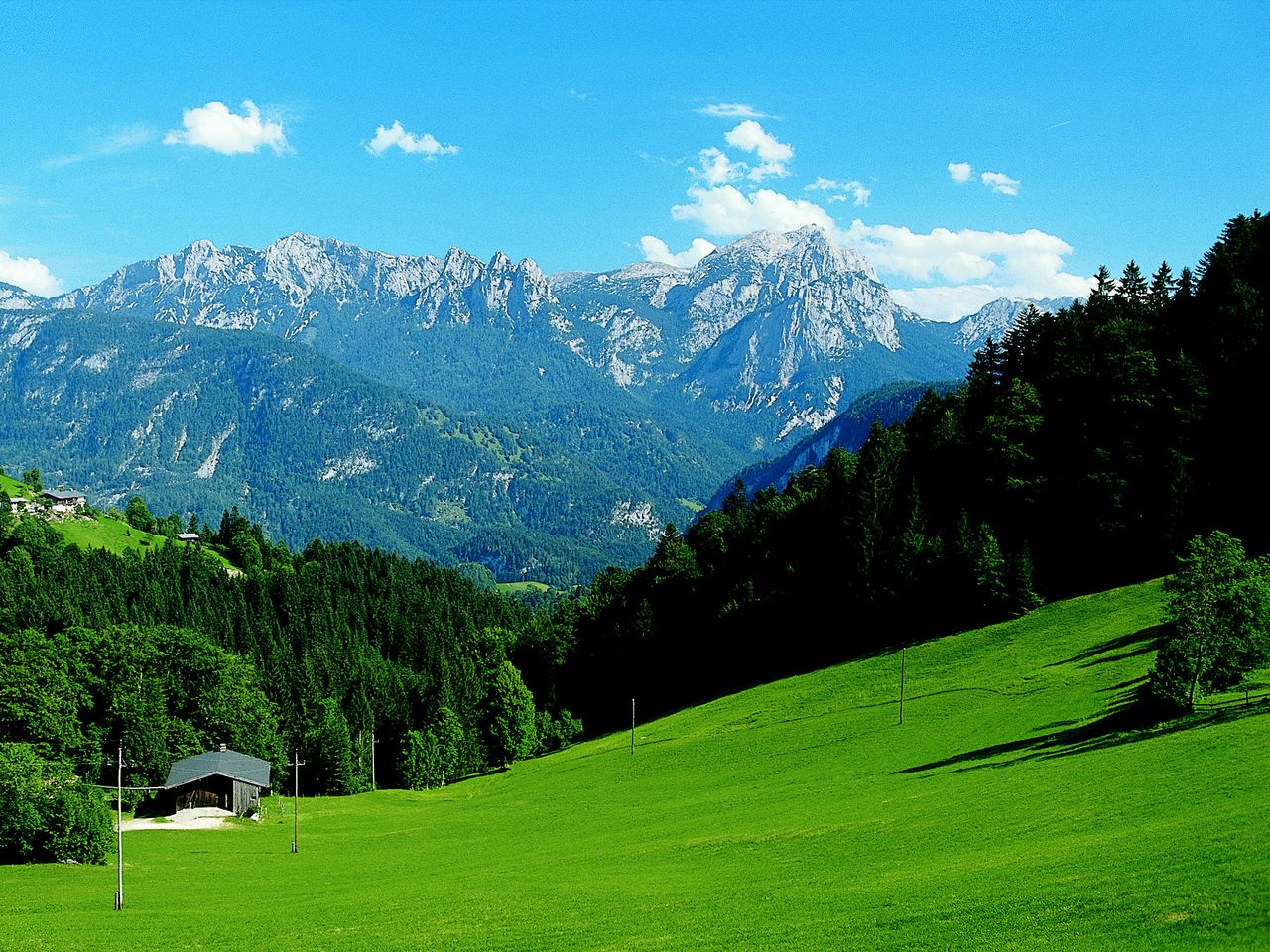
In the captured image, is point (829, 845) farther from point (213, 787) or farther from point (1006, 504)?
point (1006, 504)

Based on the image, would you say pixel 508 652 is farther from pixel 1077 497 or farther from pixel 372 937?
pixel 372 937

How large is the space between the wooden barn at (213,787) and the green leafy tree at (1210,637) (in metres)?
72.7

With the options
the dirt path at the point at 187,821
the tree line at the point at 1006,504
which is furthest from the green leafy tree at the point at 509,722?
the dirt path at the point at 187,821

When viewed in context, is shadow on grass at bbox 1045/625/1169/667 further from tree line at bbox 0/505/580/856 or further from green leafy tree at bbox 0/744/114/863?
green leafy tree at bbox 0/744/114/863

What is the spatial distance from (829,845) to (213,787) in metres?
64.7

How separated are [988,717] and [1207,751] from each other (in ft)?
77.9

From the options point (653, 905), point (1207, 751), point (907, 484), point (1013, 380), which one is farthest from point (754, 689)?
point (653, 905)

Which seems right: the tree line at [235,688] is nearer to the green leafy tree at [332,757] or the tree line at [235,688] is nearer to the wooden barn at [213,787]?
the green leafy tree at [332,757]

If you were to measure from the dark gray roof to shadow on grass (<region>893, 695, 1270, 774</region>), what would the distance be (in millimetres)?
58458

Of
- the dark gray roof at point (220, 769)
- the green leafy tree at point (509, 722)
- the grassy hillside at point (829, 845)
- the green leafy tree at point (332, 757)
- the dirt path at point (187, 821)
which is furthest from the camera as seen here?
the green leafy tree at point (509, 722)

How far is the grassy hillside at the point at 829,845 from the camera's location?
31.4 m

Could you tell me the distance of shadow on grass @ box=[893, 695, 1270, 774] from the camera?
177 ft

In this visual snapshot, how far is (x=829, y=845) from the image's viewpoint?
152ft

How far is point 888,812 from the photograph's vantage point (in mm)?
50969
